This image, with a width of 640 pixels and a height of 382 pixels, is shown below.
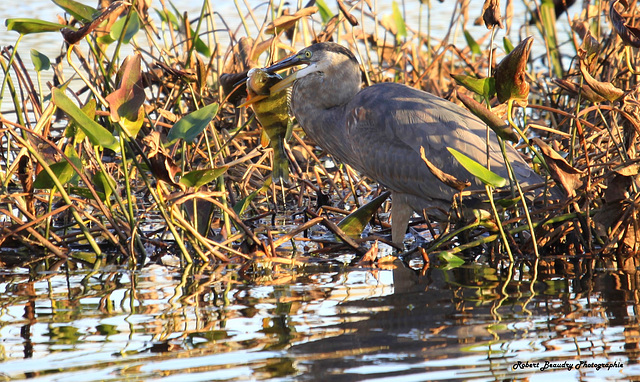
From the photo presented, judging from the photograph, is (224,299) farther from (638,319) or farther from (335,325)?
(638,319)

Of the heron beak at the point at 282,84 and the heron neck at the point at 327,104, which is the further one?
the heron neck at the point at 327,104

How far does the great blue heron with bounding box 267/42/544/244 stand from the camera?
189 inches

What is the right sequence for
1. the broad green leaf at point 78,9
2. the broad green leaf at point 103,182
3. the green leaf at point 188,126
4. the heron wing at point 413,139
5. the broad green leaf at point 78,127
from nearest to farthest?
the green leaf at point 188,126, the broad green leaf at point 78,127, the broad green leaf at point 103,182, the broad green leaf at point 78,9, the heron wing at point 413,139

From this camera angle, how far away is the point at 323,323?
3.11m

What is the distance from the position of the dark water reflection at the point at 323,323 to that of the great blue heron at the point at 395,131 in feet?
2.61

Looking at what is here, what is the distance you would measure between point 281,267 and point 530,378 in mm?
1820

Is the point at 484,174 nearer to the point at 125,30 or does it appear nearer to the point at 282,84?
the point at 282,84

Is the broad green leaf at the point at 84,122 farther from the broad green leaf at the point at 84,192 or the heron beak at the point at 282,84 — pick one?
the heron beak at the point at 282,84

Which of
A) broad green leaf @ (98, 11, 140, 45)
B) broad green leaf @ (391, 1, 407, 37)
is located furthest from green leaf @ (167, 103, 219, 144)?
broad green leaf @ (391, 1, 407, 37)

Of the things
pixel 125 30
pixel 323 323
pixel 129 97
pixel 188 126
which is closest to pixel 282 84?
pixel 125 30

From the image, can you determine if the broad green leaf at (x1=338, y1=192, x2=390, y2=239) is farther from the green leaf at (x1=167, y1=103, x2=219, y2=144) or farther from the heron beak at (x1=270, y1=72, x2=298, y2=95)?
the green leaf at (x1=167, y1=103, x2=219, y2=144)

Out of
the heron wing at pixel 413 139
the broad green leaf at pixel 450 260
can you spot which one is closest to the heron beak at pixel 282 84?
the heron wing at pixel 413 139

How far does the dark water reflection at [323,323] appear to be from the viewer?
103 inches

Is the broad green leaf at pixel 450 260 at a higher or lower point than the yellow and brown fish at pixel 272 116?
lower
